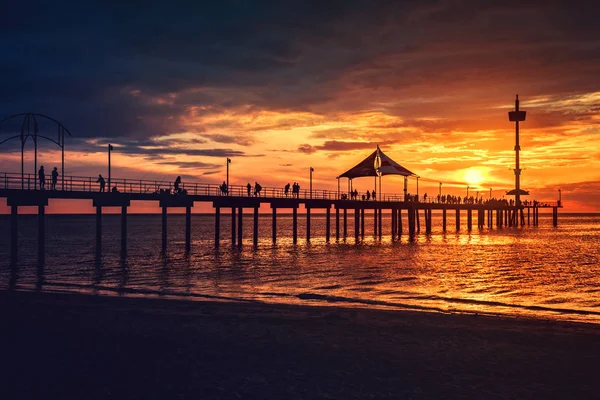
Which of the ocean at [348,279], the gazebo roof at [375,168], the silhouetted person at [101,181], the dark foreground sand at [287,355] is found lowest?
the ocean at [348,279]

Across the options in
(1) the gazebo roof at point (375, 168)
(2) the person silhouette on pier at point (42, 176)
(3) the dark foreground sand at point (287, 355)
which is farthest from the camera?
(1) the gazebo roof at point (375, 168)

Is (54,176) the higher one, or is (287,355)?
(54,176)

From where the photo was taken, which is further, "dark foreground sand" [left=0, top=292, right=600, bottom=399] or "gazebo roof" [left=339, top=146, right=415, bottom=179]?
"gazebo roof" [left=339, top=146, right=415, bottom=179]

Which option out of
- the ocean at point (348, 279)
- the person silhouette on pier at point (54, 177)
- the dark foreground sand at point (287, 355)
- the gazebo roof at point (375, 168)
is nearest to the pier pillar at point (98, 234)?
the ocean at point (348, 279)

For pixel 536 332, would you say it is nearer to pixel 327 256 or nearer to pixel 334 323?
pixel 334 323

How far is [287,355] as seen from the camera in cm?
1109

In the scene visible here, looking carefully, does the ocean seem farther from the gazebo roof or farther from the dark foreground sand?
the gazebo roof

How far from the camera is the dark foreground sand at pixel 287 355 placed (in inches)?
353

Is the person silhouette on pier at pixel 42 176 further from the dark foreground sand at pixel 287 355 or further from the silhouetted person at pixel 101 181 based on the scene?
the dark foreground sand at pixel 287 355

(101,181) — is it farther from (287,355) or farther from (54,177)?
(287,355)

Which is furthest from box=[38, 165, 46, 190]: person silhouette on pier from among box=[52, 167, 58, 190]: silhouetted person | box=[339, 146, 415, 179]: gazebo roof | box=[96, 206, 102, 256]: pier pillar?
box=[339, 146, 415, 179]: gazebo roof

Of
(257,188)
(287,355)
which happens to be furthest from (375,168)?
(287,355)

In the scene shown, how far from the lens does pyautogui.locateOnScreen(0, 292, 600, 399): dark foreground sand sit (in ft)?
29.4

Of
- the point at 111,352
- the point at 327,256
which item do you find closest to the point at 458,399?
the point at 111,352
